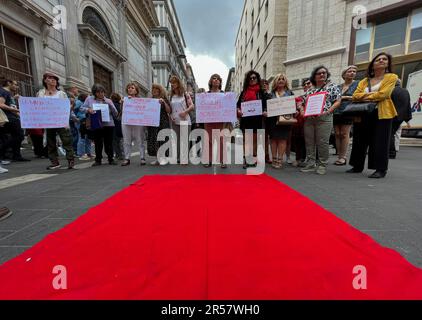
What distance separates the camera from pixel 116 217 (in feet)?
5.65

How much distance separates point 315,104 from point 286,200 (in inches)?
78.9

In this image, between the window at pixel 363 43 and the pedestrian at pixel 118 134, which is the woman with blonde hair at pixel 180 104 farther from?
the window at pixel 363 43

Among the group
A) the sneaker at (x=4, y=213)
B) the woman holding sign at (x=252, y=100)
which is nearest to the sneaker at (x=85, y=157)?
the sneaker at (x=4, y=213)

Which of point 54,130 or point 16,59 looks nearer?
point 54,130

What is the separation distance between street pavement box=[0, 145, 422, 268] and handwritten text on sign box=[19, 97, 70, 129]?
874 mm

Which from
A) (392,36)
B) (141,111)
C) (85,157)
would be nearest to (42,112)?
(141,111)

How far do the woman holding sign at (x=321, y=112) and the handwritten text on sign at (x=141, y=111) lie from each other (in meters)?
2.82

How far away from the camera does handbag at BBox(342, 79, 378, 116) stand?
10.4 feet

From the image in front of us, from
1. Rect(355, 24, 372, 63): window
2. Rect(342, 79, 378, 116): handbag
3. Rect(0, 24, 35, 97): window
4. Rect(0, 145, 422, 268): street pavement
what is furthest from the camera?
Rect(355, 24, 372, 63): window

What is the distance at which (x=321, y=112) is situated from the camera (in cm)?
324

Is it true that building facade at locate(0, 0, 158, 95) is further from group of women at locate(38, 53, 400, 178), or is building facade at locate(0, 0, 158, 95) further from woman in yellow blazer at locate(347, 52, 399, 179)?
woman in yellow blazer at locate(347, 52, 399, 179)

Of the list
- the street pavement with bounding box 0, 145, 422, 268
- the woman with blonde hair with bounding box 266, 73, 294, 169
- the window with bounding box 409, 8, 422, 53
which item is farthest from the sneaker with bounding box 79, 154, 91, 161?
the window with bounding box 409, 8, 422, 53

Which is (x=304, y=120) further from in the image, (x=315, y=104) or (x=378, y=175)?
(x=378, y=175)

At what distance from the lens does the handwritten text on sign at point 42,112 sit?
3.50 m
